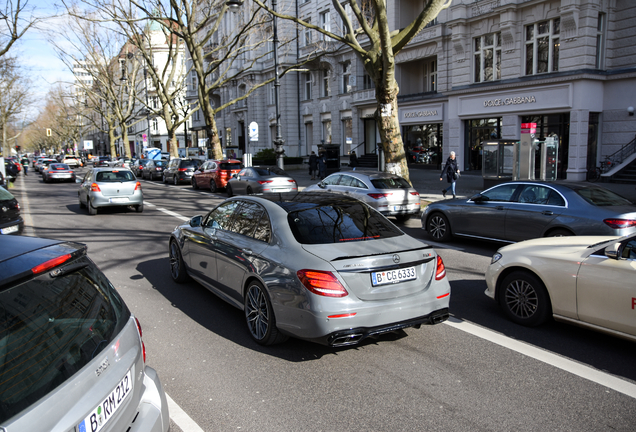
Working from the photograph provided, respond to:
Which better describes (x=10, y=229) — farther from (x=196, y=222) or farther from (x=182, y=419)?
(x=182, y=419)

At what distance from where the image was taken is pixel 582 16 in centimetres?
2195

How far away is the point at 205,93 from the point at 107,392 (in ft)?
97.0

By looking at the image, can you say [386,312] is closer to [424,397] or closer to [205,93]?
[424,397]

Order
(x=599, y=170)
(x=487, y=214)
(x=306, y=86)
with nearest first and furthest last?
1. (x=487, y=214)
2. (x=599, y=170)
3. (x=306, y=86)

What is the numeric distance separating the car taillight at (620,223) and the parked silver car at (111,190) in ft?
42.9

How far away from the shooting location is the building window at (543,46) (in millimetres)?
23359

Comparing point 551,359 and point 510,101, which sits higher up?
point 510,101

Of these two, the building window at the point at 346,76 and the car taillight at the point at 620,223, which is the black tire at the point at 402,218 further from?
the building window at the point at 346,76

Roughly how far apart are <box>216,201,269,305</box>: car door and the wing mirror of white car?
3241 mm

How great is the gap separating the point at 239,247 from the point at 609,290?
3654 millimetres

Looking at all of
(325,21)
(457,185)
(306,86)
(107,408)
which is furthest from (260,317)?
(306,86)

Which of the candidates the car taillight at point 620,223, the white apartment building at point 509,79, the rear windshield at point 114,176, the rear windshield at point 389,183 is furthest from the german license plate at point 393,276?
the white apartment building at point 509,79

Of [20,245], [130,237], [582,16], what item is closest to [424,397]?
[20,245]

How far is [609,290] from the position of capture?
Answer: 4547mm
